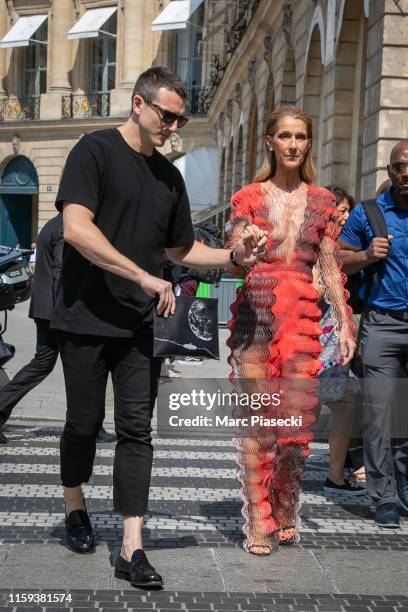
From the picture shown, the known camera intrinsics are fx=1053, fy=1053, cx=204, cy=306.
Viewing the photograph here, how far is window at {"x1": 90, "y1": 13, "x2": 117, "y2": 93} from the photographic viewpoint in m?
46.4

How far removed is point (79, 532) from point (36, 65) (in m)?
46.7

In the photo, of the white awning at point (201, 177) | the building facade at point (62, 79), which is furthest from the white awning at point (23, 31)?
the white awning at point (201, 177)

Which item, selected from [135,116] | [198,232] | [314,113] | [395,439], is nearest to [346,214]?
[395,439]

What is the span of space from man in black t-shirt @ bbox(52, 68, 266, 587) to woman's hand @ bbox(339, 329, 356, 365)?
2.43ft

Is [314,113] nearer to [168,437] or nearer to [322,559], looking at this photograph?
[168,437]

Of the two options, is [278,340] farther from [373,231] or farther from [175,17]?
[175,17]

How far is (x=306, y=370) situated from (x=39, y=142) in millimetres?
43044

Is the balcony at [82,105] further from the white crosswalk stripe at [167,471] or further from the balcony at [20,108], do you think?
the white crosswalk stripe at [167,471]

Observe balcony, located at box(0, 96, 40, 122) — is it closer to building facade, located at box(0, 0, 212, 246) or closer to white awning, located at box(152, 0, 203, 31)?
building facade, located at box(0, 0, 212, 246)

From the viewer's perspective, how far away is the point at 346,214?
6324 millimetres

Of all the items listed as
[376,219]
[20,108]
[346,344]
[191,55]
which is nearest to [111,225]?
[346,344]

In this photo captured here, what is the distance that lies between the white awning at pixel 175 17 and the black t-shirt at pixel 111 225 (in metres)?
36.2

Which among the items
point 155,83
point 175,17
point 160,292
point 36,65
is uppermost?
point 175,17

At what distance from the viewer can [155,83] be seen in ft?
13.5
